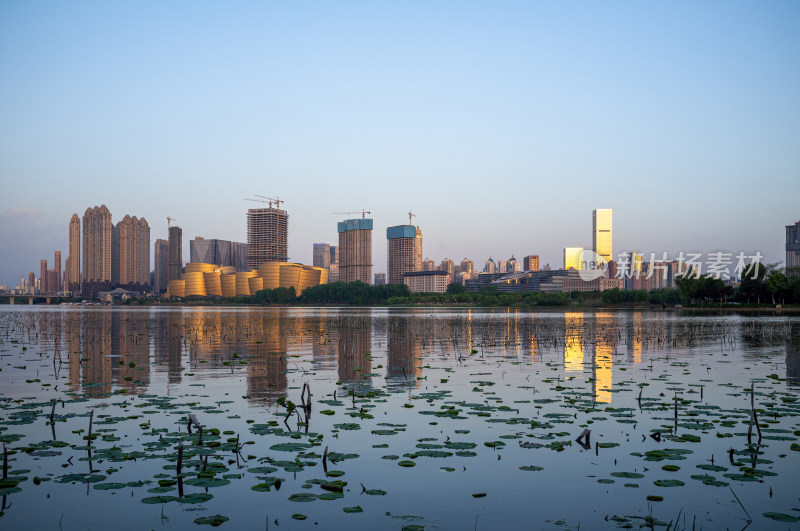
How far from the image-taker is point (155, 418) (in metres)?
15.1

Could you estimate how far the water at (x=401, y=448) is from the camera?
8969mm

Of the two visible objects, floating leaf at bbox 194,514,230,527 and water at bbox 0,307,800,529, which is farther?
water at bbox 0,307,800,529

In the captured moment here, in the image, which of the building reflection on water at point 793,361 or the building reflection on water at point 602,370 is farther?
the building reflection on water at point 793,361

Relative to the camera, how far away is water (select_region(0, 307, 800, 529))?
897cm

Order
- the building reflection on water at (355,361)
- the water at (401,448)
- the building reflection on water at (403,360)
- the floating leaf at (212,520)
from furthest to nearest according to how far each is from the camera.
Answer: the building reflection on water at (403,360) < the building reflection on water at (355,361) < the water at (401,448) < the floating leaf at (212,520)

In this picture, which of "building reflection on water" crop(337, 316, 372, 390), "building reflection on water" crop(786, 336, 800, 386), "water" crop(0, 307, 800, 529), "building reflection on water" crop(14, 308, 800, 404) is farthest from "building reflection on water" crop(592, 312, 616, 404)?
"building reflection on water" crop(337, 316, 372, 390)

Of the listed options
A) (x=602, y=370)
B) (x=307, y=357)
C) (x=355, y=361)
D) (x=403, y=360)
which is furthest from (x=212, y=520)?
(x=307, y=357)

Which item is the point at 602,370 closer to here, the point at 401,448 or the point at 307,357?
the point at 307,357

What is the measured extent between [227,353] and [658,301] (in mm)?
157193

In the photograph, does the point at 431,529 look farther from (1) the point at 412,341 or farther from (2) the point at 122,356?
(1) the point at 412,341

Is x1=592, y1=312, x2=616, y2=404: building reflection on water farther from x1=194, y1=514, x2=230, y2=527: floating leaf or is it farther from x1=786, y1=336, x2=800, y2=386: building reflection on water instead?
x1=194, y1=514, x2=230, y2=527: floating leaf

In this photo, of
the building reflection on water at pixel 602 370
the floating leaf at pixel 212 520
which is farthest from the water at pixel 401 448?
the building reflection on water at pixel 602 370

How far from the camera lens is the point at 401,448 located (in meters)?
12.4

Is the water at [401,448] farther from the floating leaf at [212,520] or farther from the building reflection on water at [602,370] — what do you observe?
the building reflection on water at [602,370]
